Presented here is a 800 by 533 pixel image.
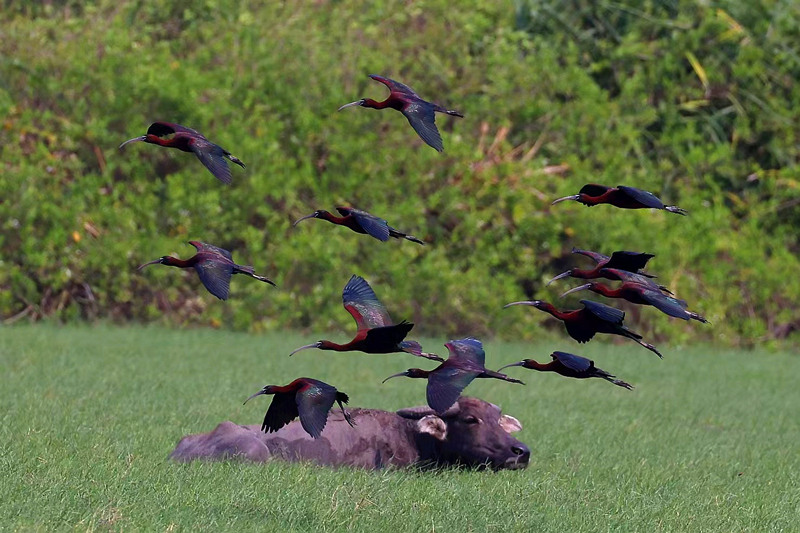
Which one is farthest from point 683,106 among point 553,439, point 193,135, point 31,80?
point 193,135

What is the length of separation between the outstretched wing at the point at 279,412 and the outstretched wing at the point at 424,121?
1.24 meters

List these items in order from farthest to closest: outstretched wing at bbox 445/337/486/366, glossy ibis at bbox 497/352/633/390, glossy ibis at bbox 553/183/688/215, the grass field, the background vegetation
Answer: the background vegetation < the grass field < outstretched wing at bbox 445/337/486/366 < glossy ibis at bbox 497/352/633/390 < glossy ibis at bbox 553/183/688/215

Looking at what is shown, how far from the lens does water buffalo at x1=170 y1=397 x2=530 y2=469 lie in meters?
7.34

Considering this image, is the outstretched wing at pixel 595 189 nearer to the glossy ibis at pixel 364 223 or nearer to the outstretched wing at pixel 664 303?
the outstretched wing at pixel 664 303

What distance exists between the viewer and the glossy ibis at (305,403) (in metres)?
5.38

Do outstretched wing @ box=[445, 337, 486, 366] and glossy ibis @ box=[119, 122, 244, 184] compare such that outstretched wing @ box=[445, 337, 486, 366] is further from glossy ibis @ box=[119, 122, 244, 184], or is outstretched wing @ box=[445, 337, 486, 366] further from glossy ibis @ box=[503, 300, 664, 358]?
glossy ibis @ box=[119, 122, 244, 184]

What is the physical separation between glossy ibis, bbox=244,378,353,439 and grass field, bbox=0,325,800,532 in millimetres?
454

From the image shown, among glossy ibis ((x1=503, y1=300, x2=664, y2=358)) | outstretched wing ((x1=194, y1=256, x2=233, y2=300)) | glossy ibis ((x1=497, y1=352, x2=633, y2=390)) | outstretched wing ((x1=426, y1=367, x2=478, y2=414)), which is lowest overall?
glossy ibis ((x1=497, y1=352, x2=633, y2=390))

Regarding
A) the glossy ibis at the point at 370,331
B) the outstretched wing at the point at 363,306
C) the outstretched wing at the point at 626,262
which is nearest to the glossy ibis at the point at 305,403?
the glossy ibis at the point at 370,331

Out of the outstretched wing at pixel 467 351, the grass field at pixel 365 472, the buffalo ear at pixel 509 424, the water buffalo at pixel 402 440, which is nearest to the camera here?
the outstretched wing at pixel 467 351

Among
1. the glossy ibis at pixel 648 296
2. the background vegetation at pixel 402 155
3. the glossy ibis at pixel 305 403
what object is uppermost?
the glossy ibis at pixel 648 296

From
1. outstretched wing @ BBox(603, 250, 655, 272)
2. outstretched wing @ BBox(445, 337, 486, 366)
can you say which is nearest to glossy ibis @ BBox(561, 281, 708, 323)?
outstretched wing @ BBox(603, 250, 655, 272)

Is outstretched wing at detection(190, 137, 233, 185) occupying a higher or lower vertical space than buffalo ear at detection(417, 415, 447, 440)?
higher

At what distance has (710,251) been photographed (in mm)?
15750
